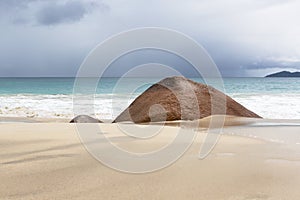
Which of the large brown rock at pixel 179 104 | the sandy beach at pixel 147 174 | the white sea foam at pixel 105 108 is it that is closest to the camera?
the sandy beach at pixel 147 174

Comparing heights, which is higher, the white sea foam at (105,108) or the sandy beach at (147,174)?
the sandy beach at (147,174)

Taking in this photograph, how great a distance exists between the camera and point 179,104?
6258 mm

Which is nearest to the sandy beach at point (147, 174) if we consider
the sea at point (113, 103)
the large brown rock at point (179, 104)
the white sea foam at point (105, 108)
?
the sea at point (113, 103)

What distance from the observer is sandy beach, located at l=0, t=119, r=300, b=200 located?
1918 mm

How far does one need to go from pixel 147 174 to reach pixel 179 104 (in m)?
4.03

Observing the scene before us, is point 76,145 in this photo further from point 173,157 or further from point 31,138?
point 173,157

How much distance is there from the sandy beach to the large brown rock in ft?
8.76

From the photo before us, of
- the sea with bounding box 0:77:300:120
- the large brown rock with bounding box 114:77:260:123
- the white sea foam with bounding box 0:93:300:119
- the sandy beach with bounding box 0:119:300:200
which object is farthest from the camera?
the white sea foam with bounding box 0:93:300:119

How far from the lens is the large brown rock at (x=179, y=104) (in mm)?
6046

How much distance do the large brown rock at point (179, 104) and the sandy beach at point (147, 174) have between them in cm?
267

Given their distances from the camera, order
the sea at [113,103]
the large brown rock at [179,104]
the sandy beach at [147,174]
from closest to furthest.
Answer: the sandy beach at [147,174]
the large brown rock at [179,104]
the sea at [113,103]

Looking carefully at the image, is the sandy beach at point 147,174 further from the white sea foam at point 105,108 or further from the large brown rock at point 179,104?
the white sea foam at point 105,108

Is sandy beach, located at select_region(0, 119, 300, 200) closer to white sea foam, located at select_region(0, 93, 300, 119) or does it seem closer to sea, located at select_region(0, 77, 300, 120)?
sea, located at select_region(0, 77, 300, 120)

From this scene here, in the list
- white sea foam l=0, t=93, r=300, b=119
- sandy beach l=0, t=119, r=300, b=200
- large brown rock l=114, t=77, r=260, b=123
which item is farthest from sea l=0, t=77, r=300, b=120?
sandy beach l=0, t=119, r=300, b=200
